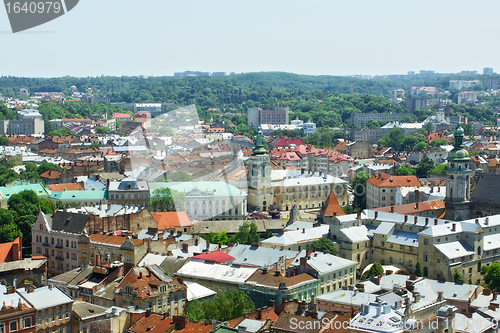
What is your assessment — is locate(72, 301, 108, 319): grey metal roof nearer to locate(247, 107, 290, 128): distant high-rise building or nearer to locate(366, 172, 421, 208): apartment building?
locate(366, 172, 421, 208): apartment building

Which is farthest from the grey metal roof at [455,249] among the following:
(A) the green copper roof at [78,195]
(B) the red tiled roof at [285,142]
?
(B) the red tiled roof at [285,142]

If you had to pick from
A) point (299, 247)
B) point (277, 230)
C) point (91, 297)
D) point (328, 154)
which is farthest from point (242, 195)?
point (328, 154)

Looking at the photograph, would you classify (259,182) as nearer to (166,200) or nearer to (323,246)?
(166,200)

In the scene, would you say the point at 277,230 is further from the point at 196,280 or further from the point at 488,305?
the point at 488,305

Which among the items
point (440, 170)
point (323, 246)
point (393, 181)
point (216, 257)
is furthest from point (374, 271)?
point (440, 170)

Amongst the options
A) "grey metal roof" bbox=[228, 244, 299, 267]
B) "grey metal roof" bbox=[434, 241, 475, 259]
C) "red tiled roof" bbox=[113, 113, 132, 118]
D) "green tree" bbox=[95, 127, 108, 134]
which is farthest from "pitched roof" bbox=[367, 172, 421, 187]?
"red tiled roof" bbox=[113, 113, 132, 118]

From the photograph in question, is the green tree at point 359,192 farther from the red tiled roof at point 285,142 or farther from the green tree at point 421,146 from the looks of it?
the red tiled roof at point 285,142

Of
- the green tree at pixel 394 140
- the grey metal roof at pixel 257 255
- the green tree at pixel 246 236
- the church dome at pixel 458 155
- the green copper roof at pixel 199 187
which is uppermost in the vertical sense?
the church dome at pixel 458 155
